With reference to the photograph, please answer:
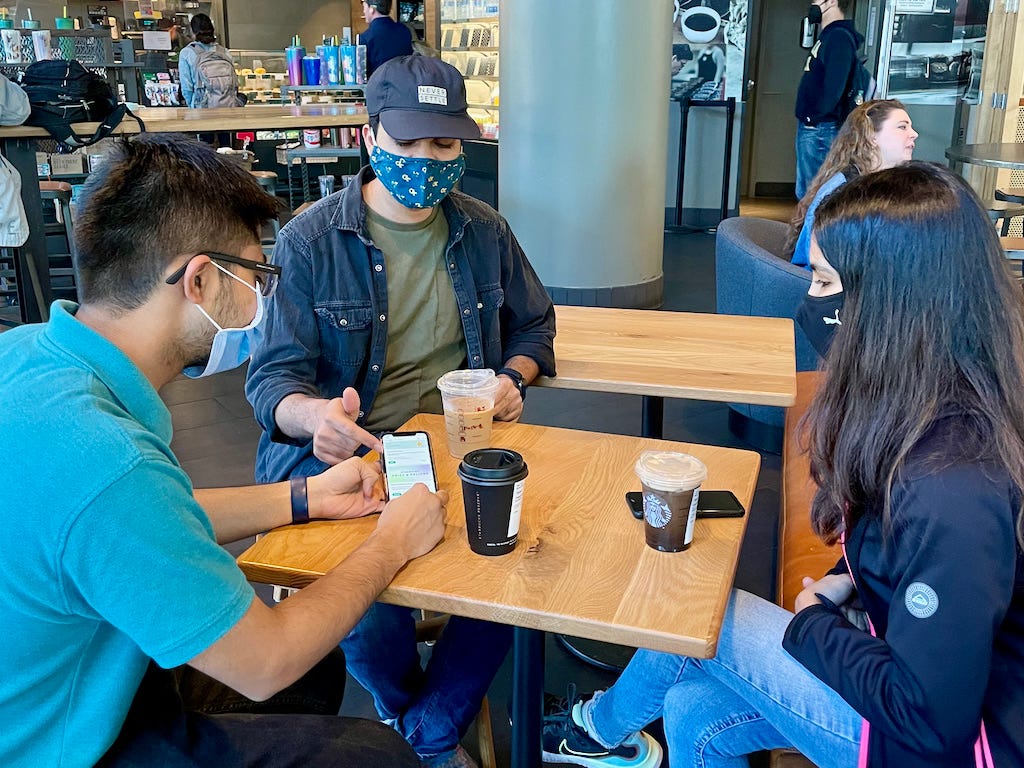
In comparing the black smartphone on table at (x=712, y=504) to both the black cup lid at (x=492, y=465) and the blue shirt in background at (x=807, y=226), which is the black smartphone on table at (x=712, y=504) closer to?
the black cup lid at (x=492, y=465)

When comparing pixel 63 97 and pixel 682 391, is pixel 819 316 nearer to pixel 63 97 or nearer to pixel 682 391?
pixel 682 391

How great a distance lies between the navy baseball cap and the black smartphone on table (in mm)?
940

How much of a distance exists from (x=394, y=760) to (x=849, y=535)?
0.75 m

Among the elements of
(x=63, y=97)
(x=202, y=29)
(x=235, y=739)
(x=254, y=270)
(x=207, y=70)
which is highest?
(x=202, y=29)

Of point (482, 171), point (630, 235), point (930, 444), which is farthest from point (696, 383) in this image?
point (482, 171)

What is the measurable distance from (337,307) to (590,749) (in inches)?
42.8

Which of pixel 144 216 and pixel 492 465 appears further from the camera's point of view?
pixel 492 465

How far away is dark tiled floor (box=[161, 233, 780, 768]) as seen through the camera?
2863mm

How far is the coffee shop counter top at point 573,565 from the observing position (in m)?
1.33

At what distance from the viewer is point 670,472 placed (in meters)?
1.47

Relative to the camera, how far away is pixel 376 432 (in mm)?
2234

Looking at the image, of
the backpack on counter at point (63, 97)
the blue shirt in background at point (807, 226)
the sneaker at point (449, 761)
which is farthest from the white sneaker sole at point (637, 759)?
the backpack on counter at point (63, 97)

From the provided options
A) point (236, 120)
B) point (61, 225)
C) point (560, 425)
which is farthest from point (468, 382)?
point (61, 225)

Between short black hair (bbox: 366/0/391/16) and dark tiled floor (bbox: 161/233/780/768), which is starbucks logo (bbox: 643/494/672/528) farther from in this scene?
short black hair (bbox: 366/0/391/16)
